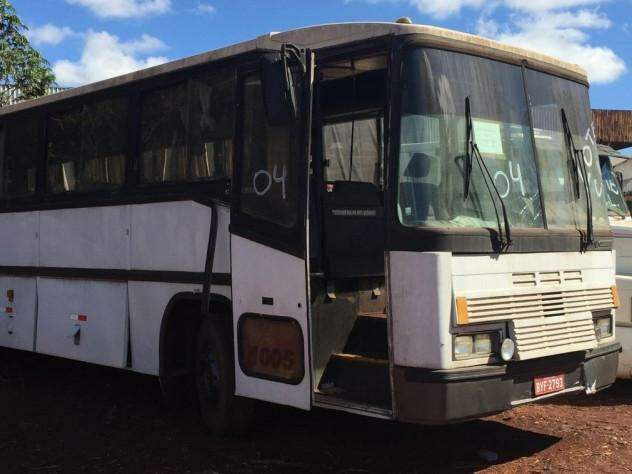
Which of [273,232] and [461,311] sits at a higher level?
[273,232]

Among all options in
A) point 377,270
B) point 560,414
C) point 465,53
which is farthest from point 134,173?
point 560,414

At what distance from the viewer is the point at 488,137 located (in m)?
5.37

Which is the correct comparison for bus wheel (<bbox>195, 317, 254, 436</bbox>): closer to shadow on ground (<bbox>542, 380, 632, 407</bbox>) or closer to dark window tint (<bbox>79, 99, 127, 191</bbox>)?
dark window tint (<bbox>79, 99, 127, 191</bbox>)

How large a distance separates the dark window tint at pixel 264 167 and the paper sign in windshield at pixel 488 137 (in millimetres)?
1337

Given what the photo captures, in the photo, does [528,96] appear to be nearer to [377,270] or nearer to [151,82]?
[377,270]

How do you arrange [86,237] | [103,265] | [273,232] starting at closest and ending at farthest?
1. [273,232]
2. [103,265]
3. [86,237]

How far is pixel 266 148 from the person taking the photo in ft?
19.7

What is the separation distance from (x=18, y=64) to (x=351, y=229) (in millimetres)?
12573

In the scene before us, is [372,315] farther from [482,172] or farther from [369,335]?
[482,172]

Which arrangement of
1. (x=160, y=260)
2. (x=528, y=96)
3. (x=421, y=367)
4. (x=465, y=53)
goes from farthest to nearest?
1. (x=160, y=260)
2. (x=528, y=96)
3. (x=465, y=53)
4. (x=421, y=367)

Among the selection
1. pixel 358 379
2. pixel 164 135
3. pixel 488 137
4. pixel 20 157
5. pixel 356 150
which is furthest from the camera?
pixel 20 157

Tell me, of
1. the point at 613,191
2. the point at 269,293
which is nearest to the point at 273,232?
the point at 269,293

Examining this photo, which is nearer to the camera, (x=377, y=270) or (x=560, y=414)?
(x=377, y=270)

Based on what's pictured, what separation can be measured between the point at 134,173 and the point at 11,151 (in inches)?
114
